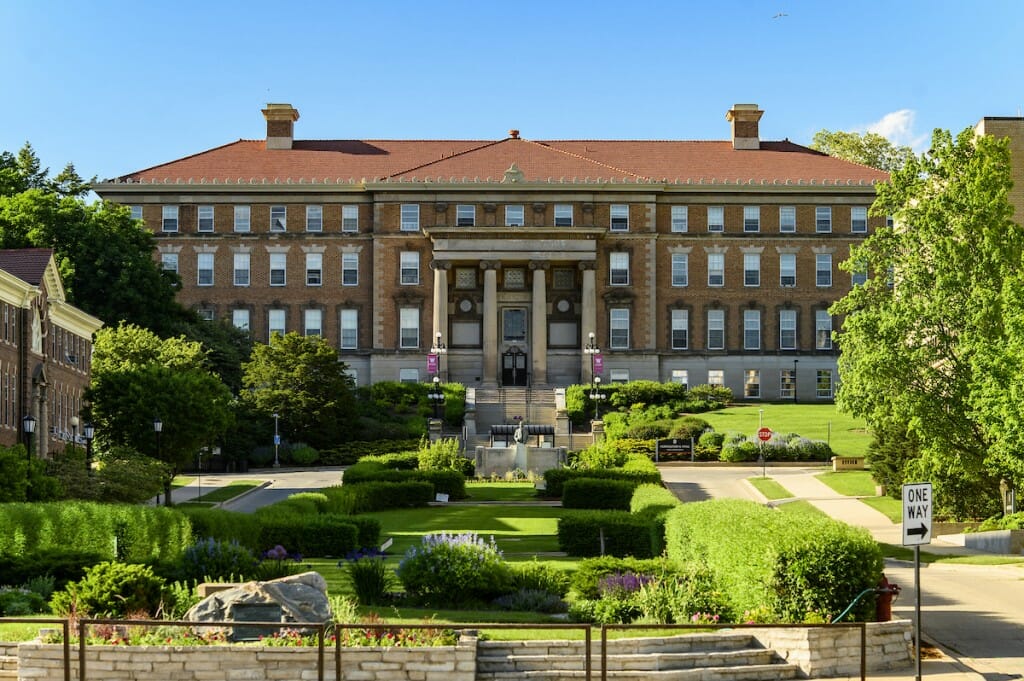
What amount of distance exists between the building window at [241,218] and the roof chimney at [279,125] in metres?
6.36

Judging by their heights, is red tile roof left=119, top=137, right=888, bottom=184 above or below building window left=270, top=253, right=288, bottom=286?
above

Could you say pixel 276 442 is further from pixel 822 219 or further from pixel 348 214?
pixel 822 219

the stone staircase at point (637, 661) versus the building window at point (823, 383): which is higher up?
the building window at point (823, 383)

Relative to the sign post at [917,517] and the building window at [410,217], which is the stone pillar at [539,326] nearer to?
the building window at [410,217]

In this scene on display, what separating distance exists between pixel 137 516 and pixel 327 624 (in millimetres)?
12266

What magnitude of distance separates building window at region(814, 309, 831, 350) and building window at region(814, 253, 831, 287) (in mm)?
1752

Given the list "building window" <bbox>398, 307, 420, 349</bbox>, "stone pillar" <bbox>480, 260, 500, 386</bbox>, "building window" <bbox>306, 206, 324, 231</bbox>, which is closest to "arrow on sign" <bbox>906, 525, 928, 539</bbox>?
"stone pillar" <bbox>480, 260, 500, 386</bbox>

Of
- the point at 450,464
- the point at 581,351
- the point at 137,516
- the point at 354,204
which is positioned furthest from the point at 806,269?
the point at 137,516

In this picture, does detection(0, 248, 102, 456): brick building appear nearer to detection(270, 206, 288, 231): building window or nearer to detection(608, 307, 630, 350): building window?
detection(270, 206, 288, 231): building window

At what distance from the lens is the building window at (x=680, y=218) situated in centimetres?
10144

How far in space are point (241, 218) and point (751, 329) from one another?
32.2 meters

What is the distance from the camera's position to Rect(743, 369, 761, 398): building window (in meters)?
100

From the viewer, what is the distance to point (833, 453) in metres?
72.5

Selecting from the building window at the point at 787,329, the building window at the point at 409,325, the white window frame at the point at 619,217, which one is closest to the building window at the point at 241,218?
the building window at the point at 409,325
